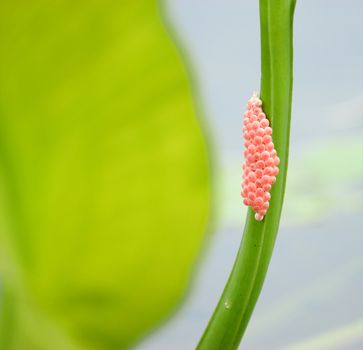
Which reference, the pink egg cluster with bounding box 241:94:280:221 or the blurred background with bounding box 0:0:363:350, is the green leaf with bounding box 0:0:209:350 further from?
the pink egg cluster with bounding box 241:94:280:221

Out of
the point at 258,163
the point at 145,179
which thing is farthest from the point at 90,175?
the point at 258,163

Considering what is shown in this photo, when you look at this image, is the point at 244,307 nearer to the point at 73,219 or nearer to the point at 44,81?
the point at 73,219

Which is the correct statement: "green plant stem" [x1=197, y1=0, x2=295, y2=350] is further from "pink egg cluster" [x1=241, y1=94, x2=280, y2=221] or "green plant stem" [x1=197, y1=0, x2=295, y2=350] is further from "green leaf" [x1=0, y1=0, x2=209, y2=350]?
"green leaf" [x1=0, y1=0, x2=209, y2=350]

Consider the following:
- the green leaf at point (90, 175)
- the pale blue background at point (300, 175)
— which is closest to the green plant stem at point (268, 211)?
the pale blue background at point (300, 175)

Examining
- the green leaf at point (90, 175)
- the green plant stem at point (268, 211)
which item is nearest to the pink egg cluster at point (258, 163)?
the green plant stem at point (268, 211)

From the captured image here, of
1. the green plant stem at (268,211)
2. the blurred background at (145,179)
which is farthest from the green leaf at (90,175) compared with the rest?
the green plant stem at (268,211)

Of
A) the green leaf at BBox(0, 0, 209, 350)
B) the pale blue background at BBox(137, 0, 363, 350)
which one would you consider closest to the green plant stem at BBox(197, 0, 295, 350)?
the pale blue background at BBox(137, 0, 363, 350)

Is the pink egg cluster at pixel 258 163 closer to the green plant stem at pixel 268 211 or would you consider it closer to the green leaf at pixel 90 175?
the green plant stem at pixel 268 211
